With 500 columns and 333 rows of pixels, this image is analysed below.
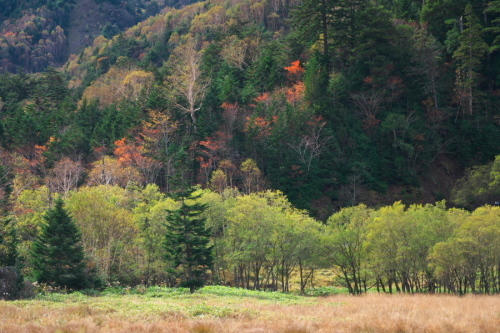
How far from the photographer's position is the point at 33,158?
62.9 metres

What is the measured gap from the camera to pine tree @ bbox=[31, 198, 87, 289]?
95.0 feet

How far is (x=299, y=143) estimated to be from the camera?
61.1 metres

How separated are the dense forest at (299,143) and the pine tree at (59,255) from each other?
858cm

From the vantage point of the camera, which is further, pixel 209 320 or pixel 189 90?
pixel 189 90

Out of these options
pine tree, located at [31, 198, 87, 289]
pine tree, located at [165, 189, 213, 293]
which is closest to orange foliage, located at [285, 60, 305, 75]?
pine tree, located at [165, 189, 213, 293]

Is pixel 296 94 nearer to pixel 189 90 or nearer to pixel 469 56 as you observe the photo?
pixel 189 90

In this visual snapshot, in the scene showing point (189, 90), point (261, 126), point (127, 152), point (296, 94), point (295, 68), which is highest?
point (295, 68)

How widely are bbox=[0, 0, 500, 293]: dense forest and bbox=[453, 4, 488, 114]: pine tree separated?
23cm

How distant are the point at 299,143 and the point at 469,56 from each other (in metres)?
29.4

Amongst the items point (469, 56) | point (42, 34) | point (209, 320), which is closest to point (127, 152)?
point (209, 320)

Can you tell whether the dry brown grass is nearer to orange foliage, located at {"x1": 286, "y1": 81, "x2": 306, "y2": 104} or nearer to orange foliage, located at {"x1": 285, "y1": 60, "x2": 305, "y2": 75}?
orange foliage, located at {"x1": 286, "y1": 81, "x2": 306, "y2": 104}

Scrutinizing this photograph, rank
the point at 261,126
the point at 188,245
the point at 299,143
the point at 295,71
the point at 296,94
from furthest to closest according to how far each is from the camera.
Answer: the point at 295,71 → the point at 296,94 → the point at 261,126 → the point at 299,143 → the point at 188,245

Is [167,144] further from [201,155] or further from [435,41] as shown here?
[435,41]

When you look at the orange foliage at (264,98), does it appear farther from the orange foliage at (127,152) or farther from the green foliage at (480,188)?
the green foliage at (480,188)
